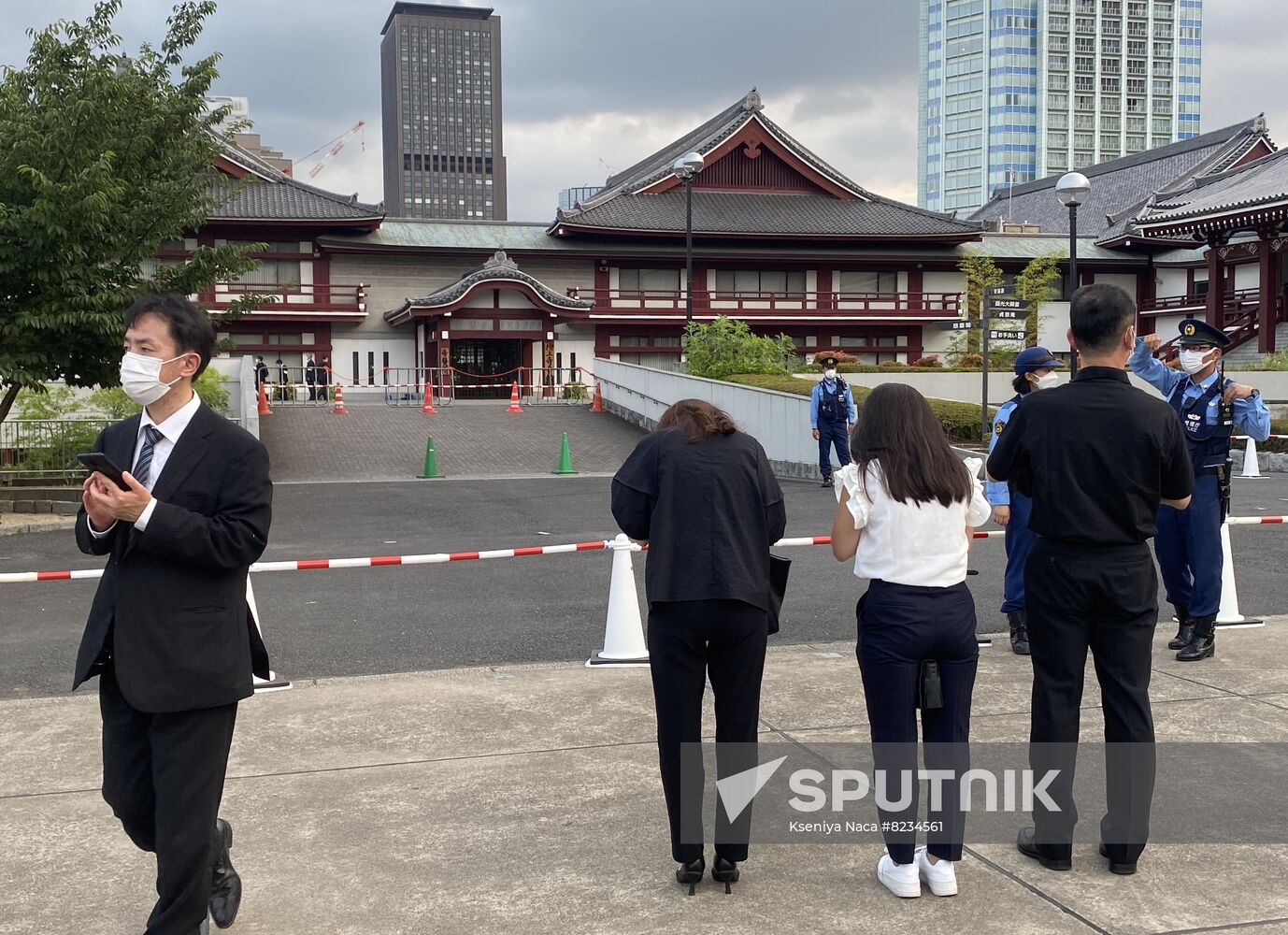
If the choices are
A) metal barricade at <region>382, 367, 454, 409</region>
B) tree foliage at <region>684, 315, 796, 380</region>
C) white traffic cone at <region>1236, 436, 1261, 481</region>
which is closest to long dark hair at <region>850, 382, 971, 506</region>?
white traffic cone at <region>1236, 436, 1261, 481</region>

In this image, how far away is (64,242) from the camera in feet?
46.2

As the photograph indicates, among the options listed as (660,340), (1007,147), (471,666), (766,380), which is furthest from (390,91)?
(471,666)

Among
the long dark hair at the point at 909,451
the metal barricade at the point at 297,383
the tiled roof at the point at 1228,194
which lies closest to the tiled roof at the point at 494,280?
the metal barricade at the point at 297,383

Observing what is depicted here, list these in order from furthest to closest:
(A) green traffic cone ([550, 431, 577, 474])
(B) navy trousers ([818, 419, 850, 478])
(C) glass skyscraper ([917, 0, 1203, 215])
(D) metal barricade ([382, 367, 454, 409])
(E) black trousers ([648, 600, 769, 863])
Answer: (C) glass skyscraper ([917, 0, 1203, 215]), (D) metal barricade ([382, 367, 454, 409]), (A) green traffic cone ([550, 431, 577, 474]), (B) navy trousers ([818, 419, 850, 478]), (E) black trousers ([648, 600, 769, 863])

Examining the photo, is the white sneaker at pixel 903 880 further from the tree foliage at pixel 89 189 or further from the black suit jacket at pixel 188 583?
the tree foliage at pixel 89 189

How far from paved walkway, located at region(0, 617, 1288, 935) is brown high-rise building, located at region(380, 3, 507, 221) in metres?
146

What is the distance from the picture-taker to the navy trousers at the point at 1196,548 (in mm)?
6965

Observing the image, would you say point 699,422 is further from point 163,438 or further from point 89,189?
point 89,189

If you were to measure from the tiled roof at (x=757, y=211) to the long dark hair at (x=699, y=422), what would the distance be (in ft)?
122

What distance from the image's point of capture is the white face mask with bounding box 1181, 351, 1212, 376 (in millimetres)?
6824

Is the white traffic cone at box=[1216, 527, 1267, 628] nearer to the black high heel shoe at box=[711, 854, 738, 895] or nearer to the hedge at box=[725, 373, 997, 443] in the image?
the black high heel shoe at box=[711, 854, 738, 895]

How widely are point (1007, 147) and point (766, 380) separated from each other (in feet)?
378

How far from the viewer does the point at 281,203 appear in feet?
128

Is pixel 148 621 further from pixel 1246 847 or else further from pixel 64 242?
pixel 64 242
